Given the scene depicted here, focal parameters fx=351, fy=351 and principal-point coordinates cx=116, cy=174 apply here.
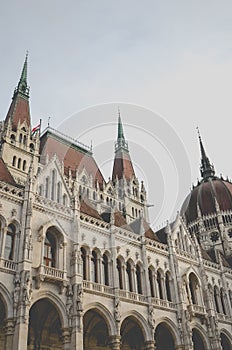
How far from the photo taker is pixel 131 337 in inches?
1110

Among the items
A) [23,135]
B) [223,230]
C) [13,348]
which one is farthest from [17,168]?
[223,230]

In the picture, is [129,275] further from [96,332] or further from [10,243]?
[10,243]

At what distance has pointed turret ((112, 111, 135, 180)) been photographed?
165ft

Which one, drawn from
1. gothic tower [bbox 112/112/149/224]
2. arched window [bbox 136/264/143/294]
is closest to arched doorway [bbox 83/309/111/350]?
arched window [bbox 136/264/143/294]

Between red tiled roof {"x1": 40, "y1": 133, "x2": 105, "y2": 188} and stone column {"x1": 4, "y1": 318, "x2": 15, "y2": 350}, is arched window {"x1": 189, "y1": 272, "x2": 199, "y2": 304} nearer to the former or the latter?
red tiled roof {"x1": 40, "y1": 133, "x2": 105, "y2": 188}

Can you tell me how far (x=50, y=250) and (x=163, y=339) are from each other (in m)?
13.6

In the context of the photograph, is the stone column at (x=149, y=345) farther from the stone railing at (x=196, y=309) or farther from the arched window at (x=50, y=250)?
the arched window at (x=50, y=250)

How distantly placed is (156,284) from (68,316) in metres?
9.43

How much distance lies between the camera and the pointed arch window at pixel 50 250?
23017 mm

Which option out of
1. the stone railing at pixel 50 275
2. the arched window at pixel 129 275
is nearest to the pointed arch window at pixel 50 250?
the stone railing at pixel 50 275

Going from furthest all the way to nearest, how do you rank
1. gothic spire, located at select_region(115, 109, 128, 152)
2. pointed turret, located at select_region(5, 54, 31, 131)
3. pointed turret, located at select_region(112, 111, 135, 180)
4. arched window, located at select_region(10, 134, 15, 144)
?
gothic spire, located at select_region(115, 109, 128, 152) → pointed turret, located at select_region(112, 111, 135, 180) → pointed turret, located at select_region(5, 54, 31, 131) → arched window, located at select_region(10, 134, 15, 144)

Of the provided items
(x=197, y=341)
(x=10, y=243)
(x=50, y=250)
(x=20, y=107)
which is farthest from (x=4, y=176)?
(x=197, y=341)

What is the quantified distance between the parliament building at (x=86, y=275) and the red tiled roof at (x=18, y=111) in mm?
156

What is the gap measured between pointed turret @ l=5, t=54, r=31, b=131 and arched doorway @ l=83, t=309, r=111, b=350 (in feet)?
67.2
